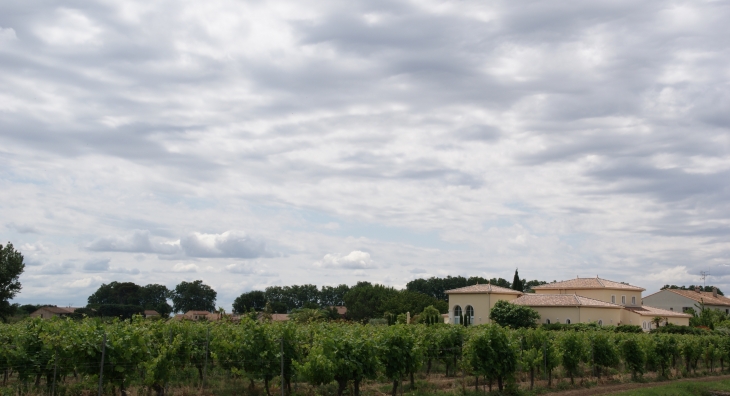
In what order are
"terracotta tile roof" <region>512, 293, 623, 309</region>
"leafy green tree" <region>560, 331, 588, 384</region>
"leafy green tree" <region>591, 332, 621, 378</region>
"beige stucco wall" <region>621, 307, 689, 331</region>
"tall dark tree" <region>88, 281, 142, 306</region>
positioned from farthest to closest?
"tall dark tree" <region>88, 281, 142, 306</region> < "beige stucco wall" <region>621, 307, 689, 331</region> < "terracotta tile roof" <region>512, 293, 623, 309</region> < "leafy green tree" <region>591, 332, 621, 378</region> < "leafy green tree" <region>560, 331, 588, 384</region>

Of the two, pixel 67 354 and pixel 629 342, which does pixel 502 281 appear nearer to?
pixel 629 342

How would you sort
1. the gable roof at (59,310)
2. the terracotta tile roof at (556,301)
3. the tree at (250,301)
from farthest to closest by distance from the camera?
the tree at (250,301), the gable roof at (59,310), the terracotta tile roof at (556,301)

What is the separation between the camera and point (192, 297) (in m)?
112

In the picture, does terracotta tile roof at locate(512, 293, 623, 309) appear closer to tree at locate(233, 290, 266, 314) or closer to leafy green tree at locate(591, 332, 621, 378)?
leafy green tree at locate(591, 332, 621, 378)

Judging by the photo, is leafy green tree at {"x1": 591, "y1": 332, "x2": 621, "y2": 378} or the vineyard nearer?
the vineyard

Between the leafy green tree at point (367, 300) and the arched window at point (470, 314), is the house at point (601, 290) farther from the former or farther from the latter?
the leafy green tree at point (367, 300)

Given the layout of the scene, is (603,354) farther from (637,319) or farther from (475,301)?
(637,319)

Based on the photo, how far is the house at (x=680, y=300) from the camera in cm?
8369

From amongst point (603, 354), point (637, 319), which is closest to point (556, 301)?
point (637, 319)

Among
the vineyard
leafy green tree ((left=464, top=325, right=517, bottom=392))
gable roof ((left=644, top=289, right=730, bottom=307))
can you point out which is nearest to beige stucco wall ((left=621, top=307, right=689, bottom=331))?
gable roof ((left=644, top=289, right=730, bottom=307))

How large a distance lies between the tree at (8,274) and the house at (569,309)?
145ft

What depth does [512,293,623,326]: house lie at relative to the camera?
171 feet

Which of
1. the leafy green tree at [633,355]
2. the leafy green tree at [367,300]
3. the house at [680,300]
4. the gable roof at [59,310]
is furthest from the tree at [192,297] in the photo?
the leafy green tree at [633,355]

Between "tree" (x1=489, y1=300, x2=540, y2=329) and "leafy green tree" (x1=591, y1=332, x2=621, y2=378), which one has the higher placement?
"tree" (x1=489, y1=300, x2=540, y2=329)
